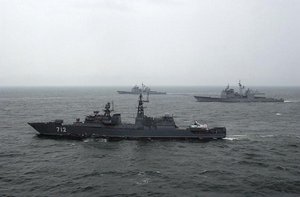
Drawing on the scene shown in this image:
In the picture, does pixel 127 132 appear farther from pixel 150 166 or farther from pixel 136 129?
pixel 150 166

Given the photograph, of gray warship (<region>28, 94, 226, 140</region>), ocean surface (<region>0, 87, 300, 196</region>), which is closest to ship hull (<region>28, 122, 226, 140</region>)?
gray warship (<region>28, 94, 226, 140</region>)

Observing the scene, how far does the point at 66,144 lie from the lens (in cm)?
5634

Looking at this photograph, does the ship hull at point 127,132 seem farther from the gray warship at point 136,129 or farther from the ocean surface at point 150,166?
the ocean surface at point 150,166

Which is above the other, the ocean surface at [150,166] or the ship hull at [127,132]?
the ship hull at [127,132]

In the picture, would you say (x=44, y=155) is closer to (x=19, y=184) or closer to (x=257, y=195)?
(x=19, y=184)

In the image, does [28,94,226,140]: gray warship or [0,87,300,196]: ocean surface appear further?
[28,94,226,140]: gray warship

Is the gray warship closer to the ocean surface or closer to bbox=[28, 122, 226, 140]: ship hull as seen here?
bbox=[28, 122, 226, 140]: ship hull

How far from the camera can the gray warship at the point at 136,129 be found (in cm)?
6012

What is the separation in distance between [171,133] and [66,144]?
1785 cm

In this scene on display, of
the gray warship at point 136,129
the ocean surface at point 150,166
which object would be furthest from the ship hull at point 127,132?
the ocean surface at point 150,166

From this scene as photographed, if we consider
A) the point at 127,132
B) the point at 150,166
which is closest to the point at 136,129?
the point at 127,132

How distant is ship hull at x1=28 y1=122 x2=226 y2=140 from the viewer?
60.1 m

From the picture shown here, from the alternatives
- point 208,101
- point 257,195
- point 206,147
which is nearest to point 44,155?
point 206,147

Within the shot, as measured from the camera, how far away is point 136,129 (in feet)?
197
